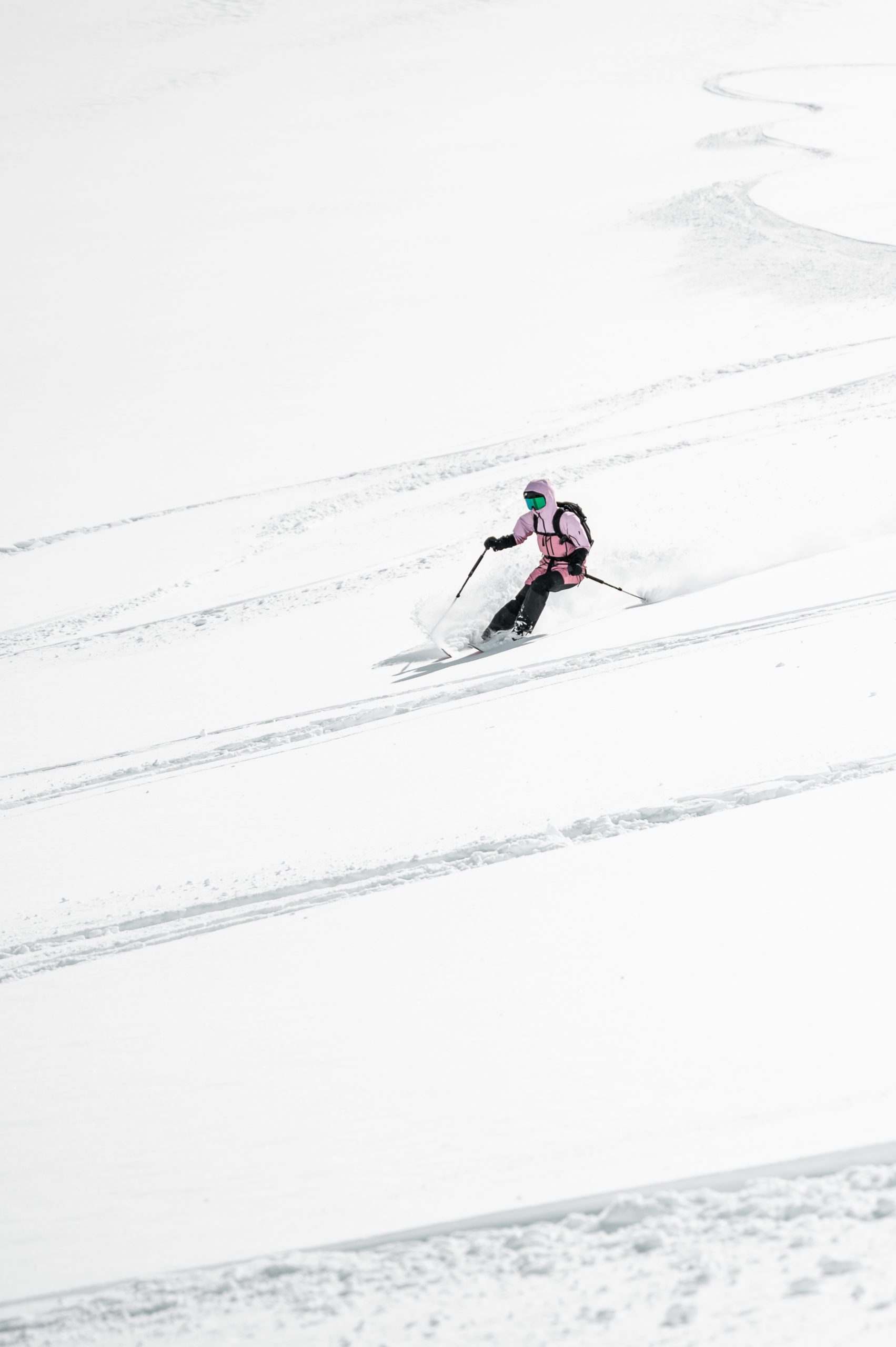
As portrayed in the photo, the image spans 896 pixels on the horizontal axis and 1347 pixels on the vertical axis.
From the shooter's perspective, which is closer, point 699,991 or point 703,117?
point 699,991

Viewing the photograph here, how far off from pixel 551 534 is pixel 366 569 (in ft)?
11.1

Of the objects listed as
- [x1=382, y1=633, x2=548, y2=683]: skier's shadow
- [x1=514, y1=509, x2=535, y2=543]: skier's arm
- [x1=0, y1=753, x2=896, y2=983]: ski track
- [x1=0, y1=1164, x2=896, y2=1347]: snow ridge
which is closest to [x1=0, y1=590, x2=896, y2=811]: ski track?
[x1=382, y1=633, x2=548, y2=683]: skier's shadow

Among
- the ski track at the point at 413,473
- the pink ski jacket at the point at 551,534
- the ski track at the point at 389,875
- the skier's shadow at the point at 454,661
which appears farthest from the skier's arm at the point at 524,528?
the ski track at the point at 413,473

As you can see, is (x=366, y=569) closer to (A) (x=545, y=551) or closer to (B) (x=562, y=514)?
(A) (x=545, y=551)

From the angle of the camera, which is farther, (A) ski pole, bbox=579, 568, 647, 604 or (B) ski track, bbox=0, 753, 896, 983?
(A) ski pole, bbox=579, 568, 647, 604

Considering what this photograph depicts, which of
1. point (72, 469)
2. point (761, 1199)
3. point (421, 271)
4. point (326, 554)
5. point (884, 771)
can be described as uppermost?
point (421, 271)

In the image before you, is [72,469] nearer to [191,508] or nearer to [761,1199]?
[191,508]

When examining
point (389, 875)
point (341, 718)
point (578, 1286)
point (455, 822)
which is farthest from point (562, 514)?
point (578, 1286)

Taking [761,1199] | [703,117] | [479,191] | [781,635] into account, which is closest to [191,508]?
[781,635]

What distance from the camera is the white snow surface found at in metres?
3.08

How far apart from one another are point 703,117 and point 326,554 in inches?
951

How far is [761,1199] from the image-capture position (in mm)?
2967

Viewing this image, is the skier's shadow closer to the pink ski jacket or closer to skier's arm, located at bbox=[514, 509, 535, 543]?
the pink ski jacket

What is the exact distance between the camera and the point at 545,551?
835 centimetres
